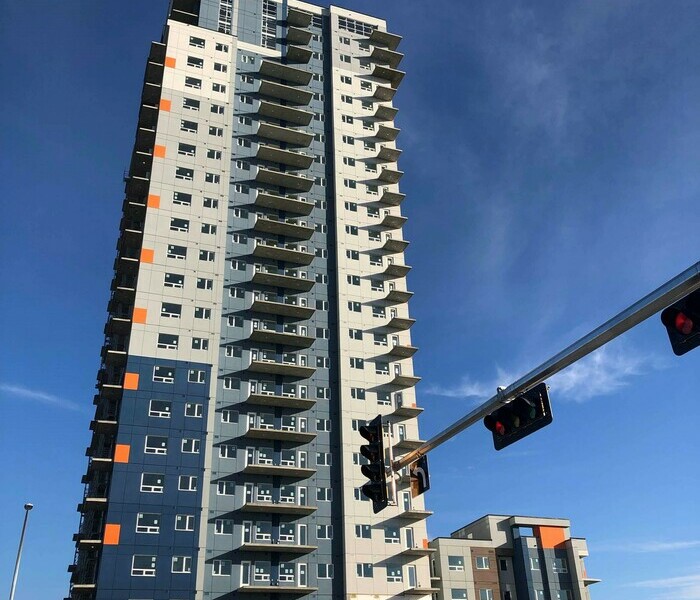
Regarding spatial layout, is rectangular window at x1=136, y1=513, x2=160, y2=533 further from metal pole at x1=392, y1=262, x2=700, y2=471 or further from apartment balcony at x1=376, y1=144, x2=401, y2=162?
apartment balcony at x1=376, y1=144, x2=401, y2=162

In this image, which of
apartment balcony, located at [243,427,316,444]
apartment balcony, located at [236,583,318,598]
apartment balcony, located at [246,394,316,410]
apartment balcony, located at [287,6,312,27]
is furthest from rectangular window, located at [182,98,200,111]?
apartment balcony, located at [236,583,318,598]

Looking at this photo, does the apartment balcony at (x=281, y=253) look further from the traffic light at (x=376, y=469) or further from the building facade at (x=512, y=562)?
the traffic light at (x=376, y=469)

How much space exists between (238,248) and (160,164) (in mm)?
13779

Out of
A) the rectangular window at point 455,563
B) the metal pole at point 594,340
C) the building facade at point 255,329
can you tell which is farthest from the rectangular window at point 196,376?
the metal pole at point 594,340

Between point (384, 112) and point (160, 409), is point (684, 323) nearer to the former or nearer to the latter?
point (160, 409)

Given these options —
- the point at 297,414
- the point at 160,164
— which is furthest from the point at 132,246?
the point at 297,414

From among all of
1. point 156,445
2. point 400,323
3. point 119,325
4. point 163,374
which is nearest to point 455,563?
point 400,323

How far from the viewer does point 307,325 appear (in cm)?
7662

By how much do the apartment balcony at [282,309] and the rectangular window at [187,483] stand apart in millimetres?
20309

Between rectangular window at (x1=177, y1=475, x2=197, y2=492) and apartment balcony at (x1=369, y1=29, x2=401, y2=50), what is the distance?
70.9m

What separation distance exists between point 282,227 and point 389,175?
62.3 feet

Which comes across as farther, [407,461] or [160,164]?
[160,164]

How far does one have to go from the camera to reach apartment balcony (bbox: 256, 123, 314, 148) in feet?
276

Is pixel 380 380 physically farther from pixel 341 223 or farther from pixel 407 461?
pixel 407 461
